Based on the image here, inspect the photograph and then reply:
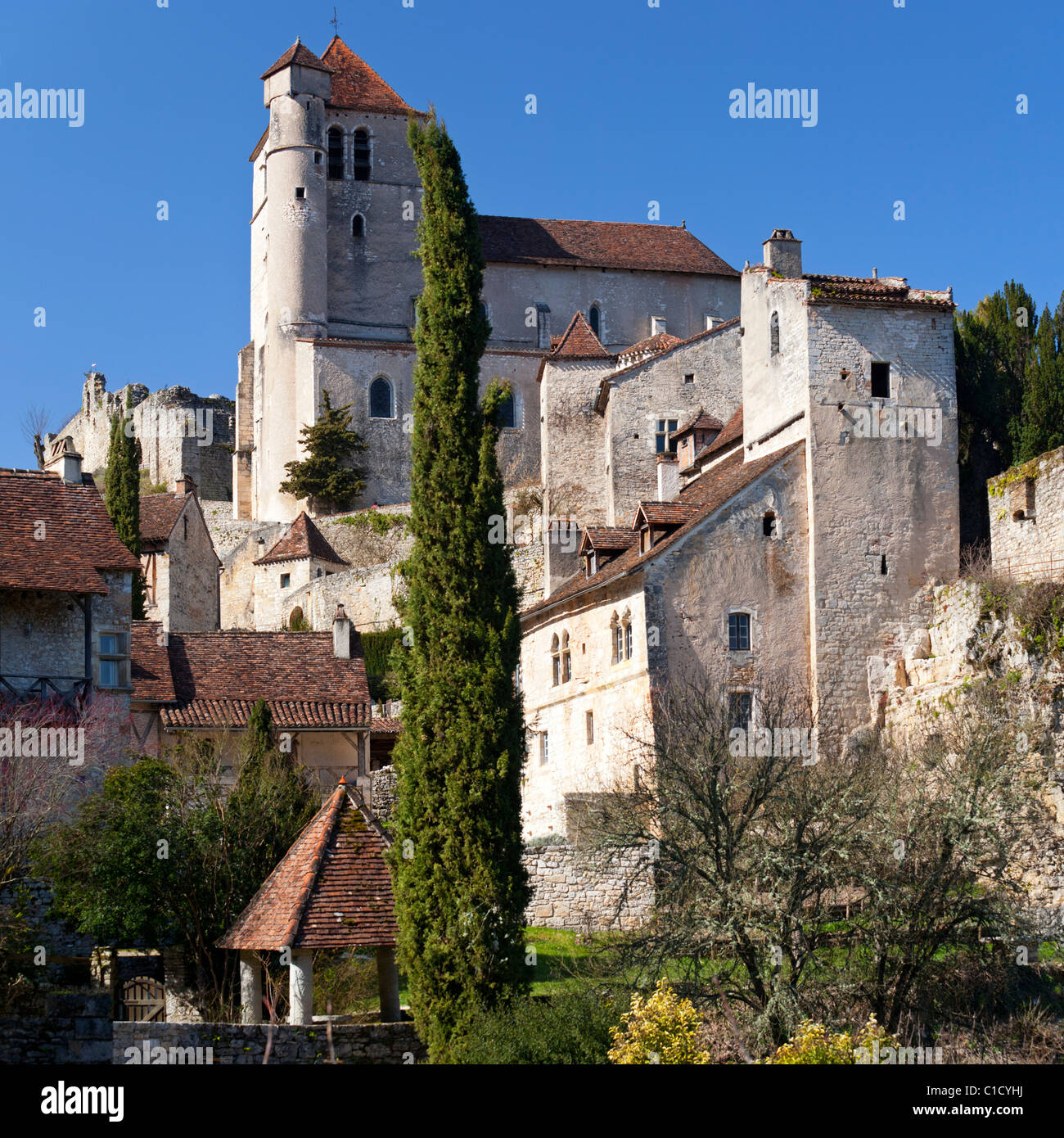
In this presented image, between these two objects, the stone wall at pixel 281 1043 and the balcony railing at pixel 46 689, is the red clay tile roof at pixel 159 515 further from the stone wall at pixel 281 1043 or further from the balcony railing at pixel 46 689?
the stone wall at pixel 281 1043

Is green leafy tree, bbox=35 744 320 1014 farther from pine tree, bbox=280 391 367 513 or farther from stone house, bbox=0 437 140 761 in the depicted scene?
pine tree, bbox=280 391 367 513

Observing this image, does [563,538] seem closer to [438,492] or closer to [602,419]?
[602,419]

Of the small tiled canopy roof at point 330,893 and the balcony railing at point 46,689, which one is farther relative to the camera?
the balcony railing at point 46,689

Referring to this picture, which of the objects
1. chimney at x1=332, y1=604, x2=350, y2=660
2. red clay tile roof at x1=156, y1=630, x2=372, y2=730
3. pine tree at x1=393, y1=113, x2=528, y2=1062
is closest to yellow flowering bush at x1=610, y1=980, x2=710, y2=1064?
pine tree at x1=393, y1=113, x2=528, y2=1062

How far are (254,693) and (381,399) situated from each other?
104 feet

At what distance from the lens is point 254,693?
38188mm

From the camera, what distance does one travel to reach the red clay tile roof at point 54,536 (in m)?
27.8

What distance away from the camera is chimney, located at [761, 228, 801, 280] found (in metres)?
39.6

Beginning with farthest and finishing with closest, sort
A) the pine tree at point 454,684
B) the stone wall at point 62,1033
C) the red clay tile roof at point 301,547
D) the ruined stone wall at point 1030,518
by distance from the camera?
the red clay tile roof at point 301,547 → the ruined stone wall at point 1030,518 → the stone wall at point 62,1033 → the pine tree at point 454,684

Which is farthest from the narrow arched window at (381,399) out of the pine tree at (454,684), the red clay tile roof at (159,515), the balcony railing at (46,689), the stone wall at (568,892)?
the pine tree at (454,684)

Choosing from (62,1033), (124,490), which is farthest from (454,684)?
(124,490)

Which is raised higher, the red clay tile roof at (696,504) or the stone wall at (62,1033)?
the red clay tile roof at (696,504)

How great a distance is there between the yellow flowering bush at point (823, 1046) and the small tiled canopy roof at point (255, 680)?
70.2 feet
